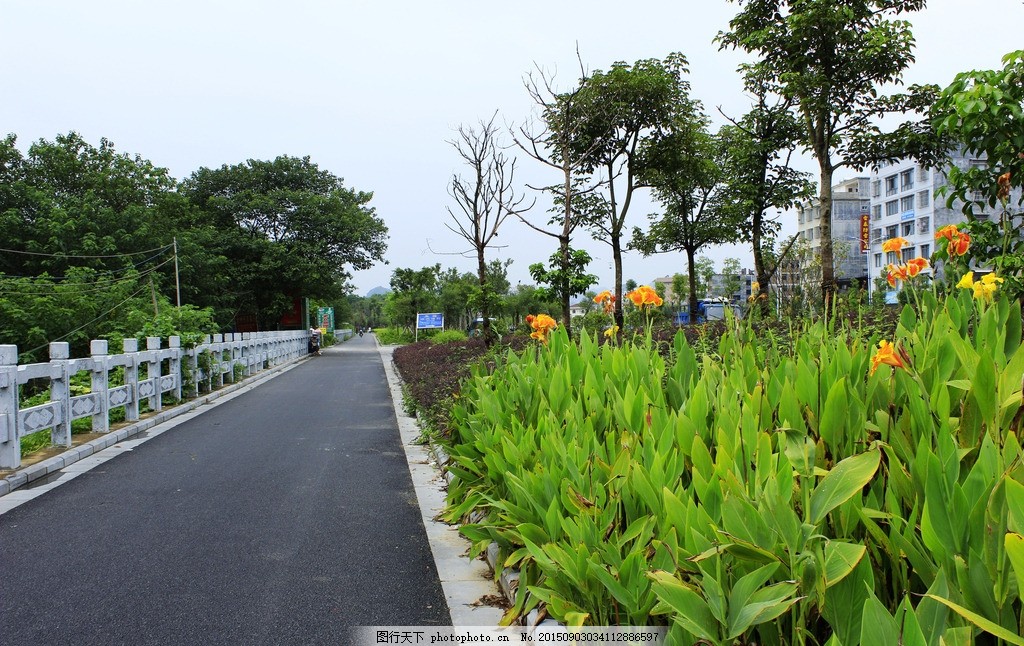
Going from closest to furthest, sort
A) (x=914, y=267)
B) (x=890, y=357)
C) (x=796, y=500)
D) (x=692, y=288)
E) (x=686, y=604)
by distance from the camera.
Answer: (x=686, y=604) < (x=796, y=500) < (x=890, y=357) < (x=914, y=267) < (x=692, y=288)

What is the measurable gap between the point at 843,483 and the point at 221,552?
3524 millimetres

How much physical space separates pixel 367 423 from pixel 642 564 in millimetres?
8008

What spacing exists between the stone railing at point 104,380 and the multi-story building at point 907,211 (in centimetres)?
5070

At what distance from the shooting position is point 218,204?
3931cm

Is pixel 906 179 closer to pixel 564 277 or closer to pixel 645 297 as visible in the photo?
pixel 564 277

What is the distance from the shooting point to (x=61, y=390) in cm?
741

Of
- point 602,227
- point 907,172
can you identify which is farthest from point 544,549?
point 907,172

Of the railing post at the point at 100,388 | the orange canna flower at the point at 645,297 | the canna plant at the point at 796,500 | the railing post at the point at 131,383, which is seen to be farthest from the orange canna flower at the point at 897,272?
the railing post at the point at 131,383

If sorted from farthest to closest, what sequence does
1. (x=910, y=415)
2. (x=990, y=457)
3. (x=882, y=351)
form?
(x=882, y=351) < (x=910, y=415) < (x=990, y=457)

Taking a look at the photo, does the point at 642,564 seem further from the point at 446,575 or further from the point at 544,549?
the point at 446,575

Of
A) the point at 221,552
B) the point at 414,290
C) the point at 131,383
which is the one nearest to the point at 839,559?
the point at 221,552

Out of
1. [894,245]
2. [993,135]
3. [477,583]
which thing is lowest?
[477,583]

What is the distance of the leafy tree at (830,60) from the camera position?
11.4 metres

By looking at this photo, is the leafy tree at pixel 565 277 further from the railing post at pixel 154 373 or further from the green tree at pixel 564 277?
the railing post at pixel 154 373
